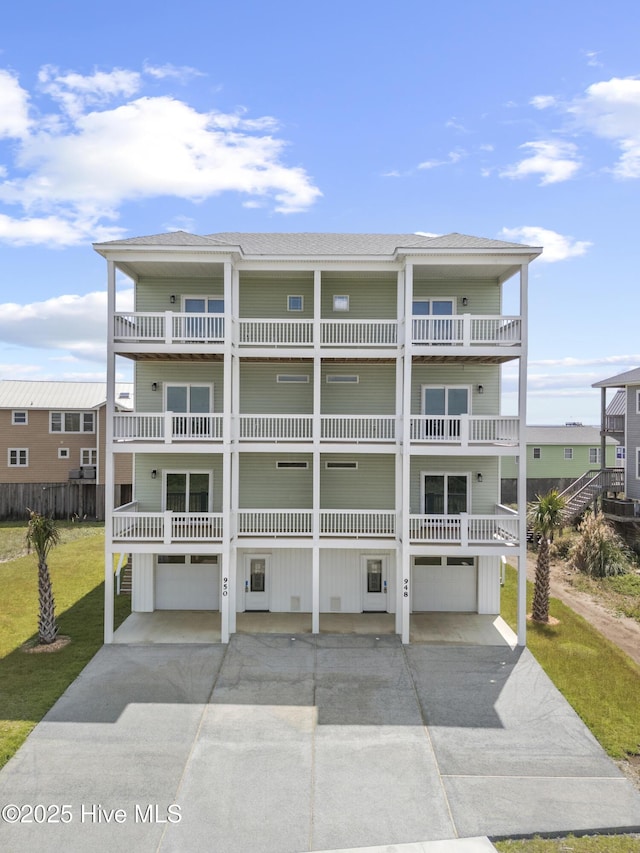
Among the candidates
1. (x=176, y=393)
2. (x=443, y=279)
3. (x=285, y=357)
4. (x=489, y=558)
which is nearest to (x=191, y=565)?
(x=176, y=393)

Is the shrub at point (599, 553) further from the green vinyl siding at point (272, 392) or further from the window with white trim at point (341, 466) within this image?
the green vinyl siding at point (272, 392)

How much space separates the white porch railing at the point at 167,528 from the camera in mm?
15211

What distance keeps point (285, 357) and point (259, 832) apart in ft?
37.0

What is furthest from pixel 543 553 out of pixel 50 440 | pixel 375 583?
pixel 50 440

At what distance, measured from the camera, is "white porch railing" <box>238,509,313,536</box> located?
16531 mm

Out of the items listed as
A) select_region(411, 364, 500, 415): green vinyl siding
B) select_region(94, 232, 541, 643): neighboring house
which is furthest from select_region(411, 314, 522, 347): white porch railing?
select_region(411, 364, 500, 415): green vinyl siding

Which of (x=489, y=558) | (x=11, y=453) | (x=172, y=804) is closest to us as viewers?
(x=172, y=804)

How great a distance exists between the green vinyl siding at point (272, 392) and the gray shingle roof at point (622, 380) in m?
18.2

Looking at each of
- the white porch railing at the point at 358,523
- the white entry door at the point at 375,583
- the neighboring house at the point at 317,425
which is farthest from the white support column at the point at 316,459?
the white entry door at the point at 375,583

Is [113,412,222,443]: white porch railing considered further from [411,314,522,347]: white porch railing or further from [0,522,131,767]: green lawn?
[411,314,522,347]: white porch railing

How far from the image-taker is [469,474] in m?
17.5

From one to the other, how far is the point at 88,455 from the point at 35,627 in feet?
61.9

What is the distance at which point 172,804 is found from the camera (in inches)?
336

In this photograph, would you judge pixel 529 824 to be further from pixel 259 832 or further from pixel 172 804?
pixel 172 804
